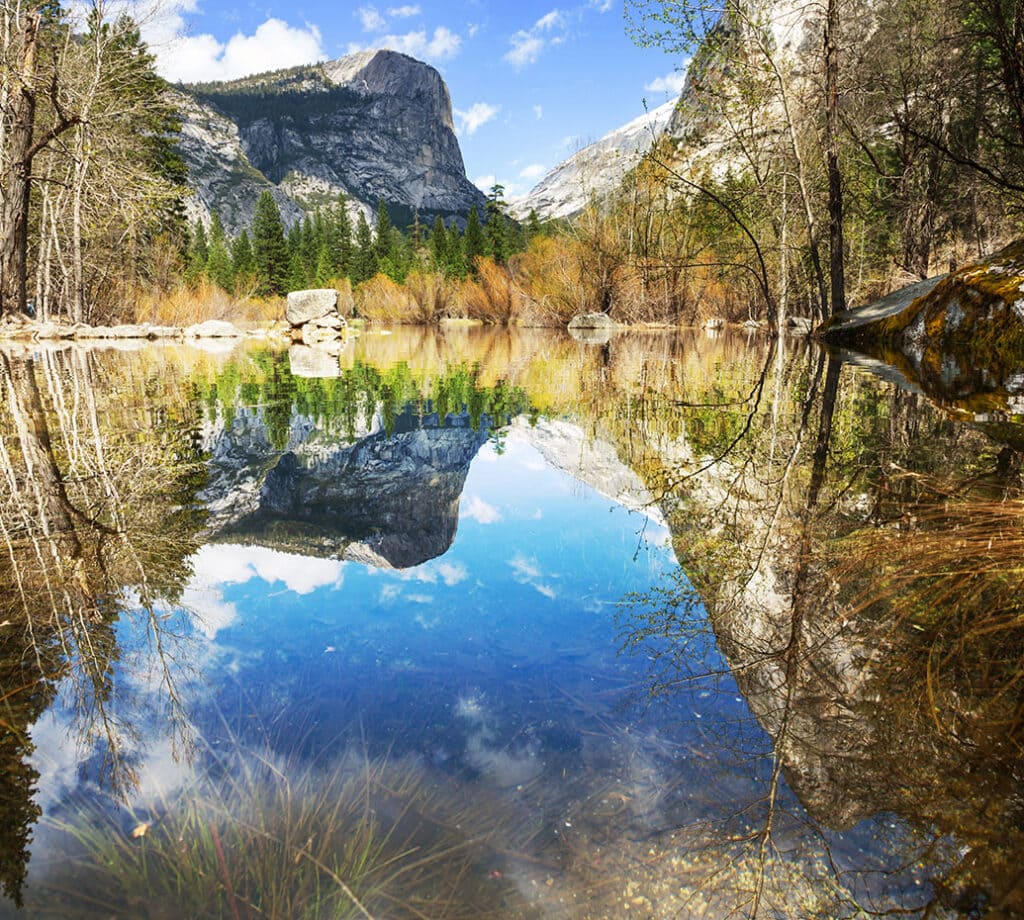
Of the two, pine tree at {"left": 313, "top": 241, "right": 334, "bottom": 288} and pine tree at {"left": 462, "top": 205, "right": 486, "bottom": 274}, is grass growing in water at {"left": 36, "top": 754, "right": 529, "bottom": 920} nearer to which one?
pine tree at {"left": 313, "top": 241, "right": 334, "bottom": 288}

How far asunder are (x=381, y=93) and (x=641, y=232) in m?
153

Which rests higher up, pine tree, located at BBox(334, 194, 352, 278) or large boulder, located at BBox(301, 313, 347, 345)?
pine tree, located at BBox(334, 194, 352, 278)

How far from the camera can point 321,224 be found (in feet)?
227

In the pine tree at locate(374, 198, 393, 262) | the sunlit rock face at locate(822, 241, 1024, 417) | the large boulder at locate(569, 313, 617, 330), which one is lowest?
the sunlit rock face at locate(822, 241, 1024, 417)

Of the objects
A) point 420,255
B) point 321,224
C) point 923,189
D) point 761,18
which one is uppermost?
point 321,224

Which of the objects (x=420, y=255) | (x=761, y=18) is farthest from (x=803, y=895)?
(x=420, y=255)

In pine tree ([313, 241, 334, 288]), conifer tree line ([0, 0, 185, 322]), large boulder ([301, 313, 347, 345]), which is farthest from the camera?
pine tree ([313, 241, 334, 288])

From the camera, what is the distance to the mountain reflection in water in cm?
97

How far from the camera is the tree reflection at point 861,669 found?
96cm

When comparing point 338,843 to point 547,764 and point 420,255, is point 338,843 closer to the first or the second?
point 547,764

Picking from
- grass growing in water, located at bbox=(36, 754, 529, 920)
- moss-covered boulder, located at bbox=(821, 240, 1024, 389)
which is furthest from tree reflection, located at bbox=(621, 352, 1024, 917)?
moss-covered boulder, located at bbox=(821, 240, 1024, 389)

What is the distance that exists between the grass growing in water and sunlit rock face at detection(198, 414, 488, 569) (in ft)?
3.87

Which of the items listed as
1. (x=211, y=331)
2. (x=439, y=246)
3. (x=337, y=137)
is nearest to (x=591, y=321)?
(x=211, y=331)

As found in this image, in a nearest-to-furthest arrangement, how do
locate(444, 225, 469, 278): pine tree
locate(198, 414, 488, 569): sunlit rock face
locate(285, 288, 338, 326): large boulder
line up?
locate(198, 414, 488, 569): sunlit rock face, locate(285, 288, 338, 326): large boulder, locate(444, 225, 469, 278): pine tree
